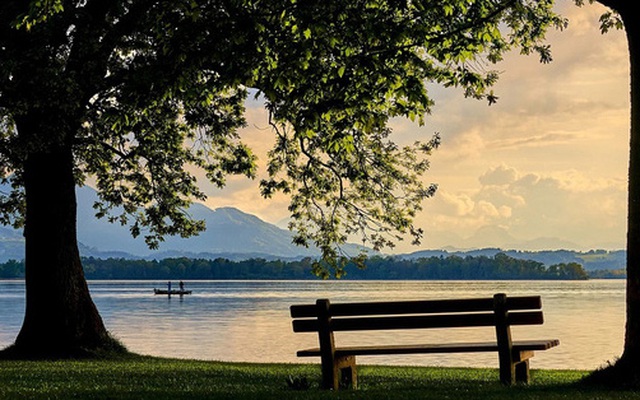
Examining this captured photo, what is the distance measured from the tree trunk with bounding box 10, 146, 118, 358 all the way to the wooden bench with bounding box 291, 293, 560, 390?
12323 millimetres

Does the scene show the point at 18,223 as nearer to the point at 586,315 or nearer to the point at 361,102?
the point at 361,102

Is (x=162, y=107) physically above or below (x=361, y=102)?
above

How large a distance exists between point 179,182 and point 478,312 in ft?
63.4

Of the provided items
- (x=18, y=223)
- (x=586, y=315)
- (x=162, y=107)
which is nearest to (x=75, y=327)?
(x=162, y=107)

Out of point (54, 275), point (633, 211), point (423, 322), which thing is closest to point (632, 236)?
point (633, 211)

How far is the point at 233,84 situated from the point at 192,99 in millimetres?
1849

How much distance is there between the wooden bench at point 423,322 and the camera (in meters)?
12.9

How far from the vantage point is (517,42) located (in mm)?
22641

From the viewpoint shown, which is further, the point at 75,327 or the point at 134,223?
the point at 134,223

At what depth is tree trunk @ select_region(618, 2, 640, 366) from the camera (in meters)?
13.4

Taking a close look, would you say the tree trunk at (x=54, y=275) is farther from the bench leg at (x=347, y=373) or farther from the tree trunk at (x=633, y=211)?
the tree trunk at (x=633, y=211)

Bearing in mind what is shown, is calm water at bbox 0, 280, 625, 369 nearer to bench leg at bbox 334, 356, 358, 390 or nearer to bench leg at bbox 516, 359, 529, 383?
bench leg at bbox 516, 359, 529, 383

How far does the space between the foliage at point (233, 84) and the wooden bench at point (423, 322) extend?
3195 mm

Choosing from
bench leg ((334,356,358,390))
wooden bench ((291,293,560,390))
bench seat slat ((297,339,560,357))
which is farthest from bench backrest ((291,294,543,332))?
bench leg ((334,356,358,390))
